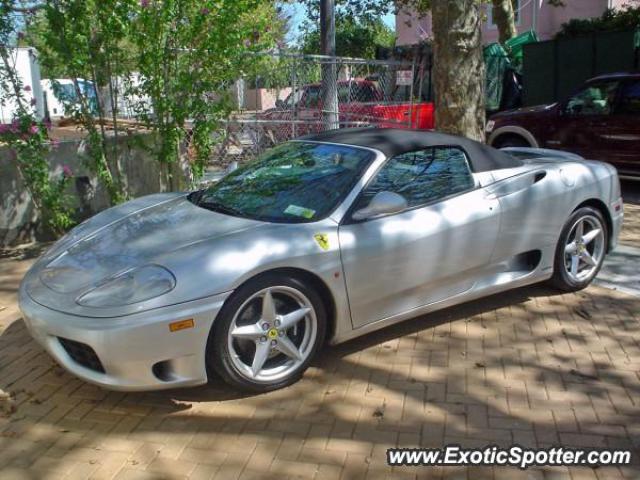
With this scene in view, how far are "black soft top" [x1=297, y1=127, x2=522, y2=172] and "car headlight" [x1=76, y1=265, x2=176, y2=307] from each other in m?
1.69

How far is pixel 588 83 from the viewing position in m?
9.84

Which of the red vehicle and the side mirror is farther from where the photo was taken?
the red vehicle

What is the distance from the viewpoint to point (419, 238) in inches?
163

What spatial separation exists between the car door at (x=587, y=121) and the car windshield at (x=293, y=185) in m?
6.20

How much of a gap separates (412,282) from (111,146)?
4381 mm

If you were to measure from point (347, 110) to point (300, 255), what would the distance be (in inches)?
315

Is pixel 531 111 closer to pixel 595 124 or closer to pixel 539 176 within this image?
pixel 595 124

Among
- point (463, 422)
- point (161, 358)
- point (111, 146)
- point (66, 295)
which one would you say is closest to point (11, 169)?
point (111, 146)

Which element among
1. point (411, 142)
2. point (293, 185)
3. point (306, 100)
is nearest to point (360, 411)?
point (293, 185)

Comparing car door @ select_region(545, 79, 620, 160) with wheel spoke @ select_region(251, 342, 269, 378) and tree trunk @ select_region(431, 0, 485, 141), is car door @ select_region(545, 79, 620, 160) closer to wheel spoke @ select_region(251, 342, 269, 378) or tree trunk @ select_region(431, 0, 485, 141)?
tree trunk @ select_region(431, 0, 485, 141)

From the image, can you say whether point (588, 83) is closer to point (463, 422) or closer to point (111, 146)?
point (111, 146)

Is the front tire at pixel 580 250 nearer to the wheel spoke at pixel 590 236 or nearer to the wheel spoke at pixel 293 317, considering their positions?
the wheel spoke at pixel 590 236

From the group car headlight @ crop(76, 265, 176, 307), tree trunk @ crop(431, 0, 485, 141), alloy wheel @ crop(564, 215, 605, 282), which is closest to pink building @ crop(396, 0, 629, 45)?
tree trunk @ crop(431, 0, 485, 141)

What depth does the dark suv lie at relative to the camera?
9156 millimetres
